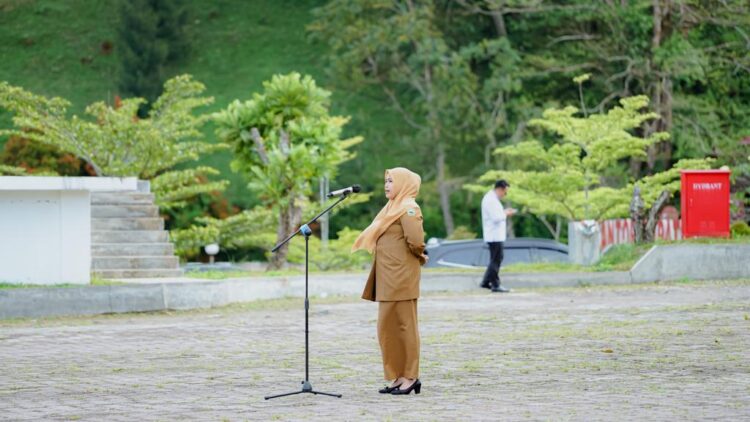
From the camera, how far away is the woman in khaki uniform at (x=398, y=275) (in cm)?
1155

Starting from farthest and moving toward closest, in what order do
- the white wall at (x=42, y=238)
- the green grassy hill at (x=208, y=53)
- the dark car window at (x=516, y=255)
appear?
the green grassy hill at (x=208, y=53), the dark car window at (x=516, y=255), the white wall at (x=42, y=238)

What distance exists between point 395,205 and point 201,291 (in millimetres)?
10079

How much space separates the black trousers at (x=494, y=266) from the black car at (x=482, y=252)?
4440 mm

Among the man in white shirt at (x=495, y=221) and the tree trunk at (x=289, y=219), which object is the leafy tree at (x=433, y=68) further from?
the man in white shirt at (x=495, y=221)

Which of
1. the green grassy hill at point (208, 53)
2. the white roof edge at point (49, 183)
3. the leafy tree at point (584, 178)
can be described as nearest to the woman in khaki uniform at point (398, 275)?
the white roof edge at point (49, 183)

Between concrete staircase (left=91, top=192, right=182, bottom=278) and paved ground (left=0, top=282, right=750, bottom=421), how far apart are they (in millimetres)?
2781

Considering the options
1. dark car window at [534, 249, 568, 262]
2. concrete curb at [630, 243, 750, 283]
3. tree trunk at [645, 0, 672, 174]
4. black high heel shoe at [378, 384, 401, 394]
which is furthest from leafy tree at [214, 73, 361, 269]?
tree trunk at [645, 0, 672, 174]

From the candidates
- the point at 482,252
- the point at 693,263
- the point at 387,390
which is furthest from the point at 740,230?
the point at 387,390

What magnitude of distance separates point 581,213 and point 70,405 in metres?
20.7

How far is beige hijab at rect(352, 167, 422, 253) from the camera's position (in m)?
11.7

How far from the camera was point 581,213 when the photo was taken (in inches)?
1204

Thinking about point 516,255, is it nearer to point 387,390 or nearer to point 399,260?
point 399,260

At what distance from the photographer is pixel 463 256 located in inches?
1135

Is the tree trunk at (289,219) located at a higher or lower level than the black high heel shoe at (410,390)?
higher
